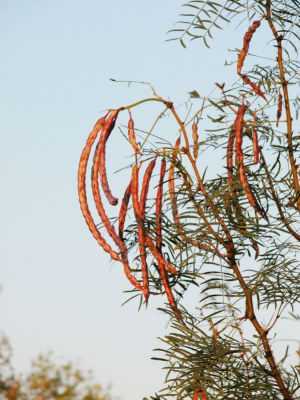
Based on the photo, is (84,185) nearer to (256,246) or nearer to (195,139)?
(195,139)

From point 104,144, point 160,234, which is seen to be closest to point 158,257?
point 160,234

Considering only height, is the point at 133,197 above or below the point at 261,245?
below

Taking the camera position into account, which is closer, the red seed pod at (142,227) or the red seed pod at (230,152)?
the red seed pod at (142,227)

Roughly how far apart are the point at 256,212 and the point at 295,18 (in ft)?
2.66

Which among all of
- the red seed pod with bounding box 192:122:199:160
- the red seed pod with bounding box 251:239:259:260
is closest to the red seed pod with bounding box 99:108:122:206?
the red seed pod with bounding box 192:122:199:160

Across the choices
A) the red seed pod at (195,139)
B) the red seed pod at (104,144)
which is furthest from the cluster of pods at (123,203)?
the red seed pod at (195,139)

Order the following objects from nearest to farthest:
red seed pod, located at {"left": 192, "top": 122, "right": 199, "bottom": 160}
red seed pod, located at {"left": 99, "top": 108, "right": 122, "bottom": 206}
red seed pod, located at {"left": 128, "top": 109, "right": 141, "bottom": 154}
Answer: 1. red seed pod, located at {"left": 99, "top": 108, "right": 122, "bottom": 206}
2. red seed pod, located at {"left": 128, "top": 109, "right": 141, "bottom": 154}
3. red seed pod, located at {"left": 192, "top": 122, "right": 199, "bottom": 160}

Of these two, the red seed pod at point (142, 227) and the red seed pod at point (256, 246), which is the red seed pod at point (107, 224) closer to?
the red seed pod at point (142, 227)

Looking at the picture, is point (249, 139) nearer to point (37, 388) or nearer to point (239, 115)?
point (239, 115)

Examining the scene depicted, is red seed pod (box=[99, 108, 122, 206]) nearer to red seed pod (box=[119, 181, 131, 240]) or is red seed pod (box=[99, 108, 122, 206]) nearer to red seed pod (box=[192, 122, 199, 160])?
red seed pod (box=[119, 181, 131, 240])

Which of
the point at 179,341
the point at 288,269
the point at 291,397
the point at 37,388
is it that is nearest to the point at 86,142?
the point at 179,341

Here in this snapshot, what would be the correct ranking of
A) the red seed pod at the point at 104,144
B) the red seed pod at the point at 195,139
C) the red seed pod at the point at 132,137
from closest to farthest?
the red seed pod at the point at 104,144 → the red seed pod at the point at 132,137 → the red seed pod at the point at 195,139

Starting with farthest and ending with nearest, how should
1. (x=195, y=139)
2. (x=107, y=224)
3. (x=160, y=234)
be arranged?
(x=195, y=139), (x=160, y=234), (x=107, y=224)

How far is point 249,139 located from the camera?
72.2 inches
